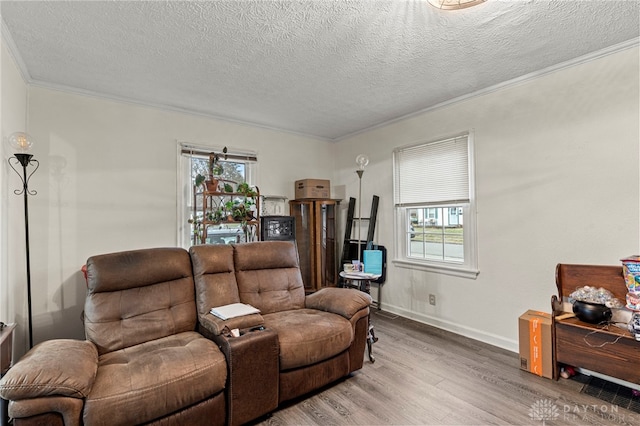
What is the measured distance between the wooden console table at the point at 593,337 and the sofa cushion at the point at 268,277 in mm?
2148

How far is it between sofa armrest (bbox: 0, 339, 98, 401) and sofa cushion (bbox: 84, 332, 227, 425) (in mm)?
75

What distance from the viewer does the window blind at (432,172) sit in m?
3.37

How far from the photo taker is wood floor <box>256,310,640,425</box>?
196 centimetres

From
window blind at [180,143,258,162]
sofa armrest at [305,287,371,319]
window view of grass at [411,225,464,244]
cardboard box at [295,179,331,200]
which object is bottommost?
sofa armrest at [305,287,371,319]

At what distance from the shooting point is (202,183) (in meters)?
3.56

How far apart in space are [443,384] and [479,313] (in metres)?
1.13

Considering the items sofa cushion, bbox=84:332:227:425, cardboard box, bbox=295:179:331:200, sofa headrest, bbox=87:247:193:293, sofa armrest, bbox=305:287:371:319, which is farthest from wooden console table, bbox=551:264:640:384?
sofa headrest, bbox=87:247:193:293

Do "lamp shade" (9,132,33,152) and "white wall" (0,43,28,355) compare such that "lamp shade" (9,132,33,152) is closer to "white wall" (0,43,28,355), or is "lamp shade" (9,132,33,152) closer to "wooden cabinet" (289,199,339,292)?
"white wall" (0,43,28,355)

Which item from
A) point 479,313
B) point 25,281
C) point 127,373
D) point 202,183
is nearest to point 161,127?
point 202,183

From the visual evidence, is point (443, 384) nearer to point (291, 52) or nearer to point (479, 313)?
point (479, 313)

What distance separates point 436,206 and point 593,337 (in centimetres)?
186

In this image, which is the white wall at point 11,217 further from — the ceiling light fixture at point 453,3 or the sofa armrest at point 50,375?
the ceiling light fixture at point 453,3

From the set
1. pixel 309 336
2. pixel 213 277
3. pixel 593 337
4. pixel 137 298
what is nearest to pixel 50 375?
pixel 137 298

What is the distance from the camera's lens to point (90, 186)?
305cm
